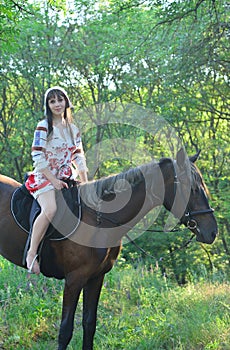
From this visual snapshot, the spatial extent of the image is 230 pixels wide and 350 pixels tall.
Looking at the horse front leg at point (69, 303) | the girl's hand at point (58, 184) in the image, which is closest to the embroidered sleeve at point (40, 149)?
the girl's hand at point (58, 184)

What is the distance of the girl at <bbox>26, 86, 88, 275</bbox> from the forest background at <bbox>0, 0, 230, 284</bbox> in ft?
25.6

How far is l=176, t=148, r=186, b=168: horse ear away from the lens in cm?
419

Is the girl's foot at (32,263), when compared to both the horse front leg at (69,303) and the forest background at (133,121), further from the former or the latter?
the forest background at (133,121)

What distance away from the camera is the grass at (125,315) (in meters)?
5.06

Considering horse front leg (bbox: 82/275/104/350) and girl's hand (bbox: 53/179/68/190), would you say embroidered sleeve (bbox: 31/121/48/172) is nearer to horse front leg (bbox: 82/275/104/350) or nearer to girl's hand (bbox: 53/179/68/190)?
girl's hand (bbox: 53/179/68/190)

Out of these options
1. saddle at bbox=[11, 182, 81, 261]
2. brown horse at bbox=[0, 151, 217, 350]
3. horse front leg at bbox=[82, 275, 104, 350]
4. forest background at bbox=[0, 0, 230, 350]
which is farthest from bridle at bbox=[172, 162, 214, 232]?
forest background at bbox=[0, 0, 230, 350]

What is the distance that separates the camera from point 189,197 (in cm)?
426

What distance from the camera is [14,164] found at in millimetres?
18031

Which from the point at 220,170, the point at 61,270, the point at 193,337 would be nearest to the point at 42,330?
the point at 61,270

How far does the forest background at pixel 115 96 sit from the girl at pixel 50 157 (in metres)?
7.80

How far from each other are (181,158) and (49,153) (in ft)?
4.16

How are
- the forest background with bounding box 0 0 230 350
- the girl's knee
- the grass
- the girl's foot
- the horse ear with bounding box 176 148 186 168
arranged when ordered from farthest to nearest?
the forest background with bounding box 0 0 230 350, the grass, the girl's foot, the girl's knee, the horse ear with bounding box 176 148 186 168

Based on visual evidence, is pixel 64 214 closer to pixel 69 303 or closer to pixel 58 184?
pixel 58 184

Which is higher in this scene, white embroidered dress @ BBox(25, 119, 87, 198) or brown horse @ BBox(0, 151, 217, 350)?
white embroidered dress @ BBox(25, 119, 87, 198)
